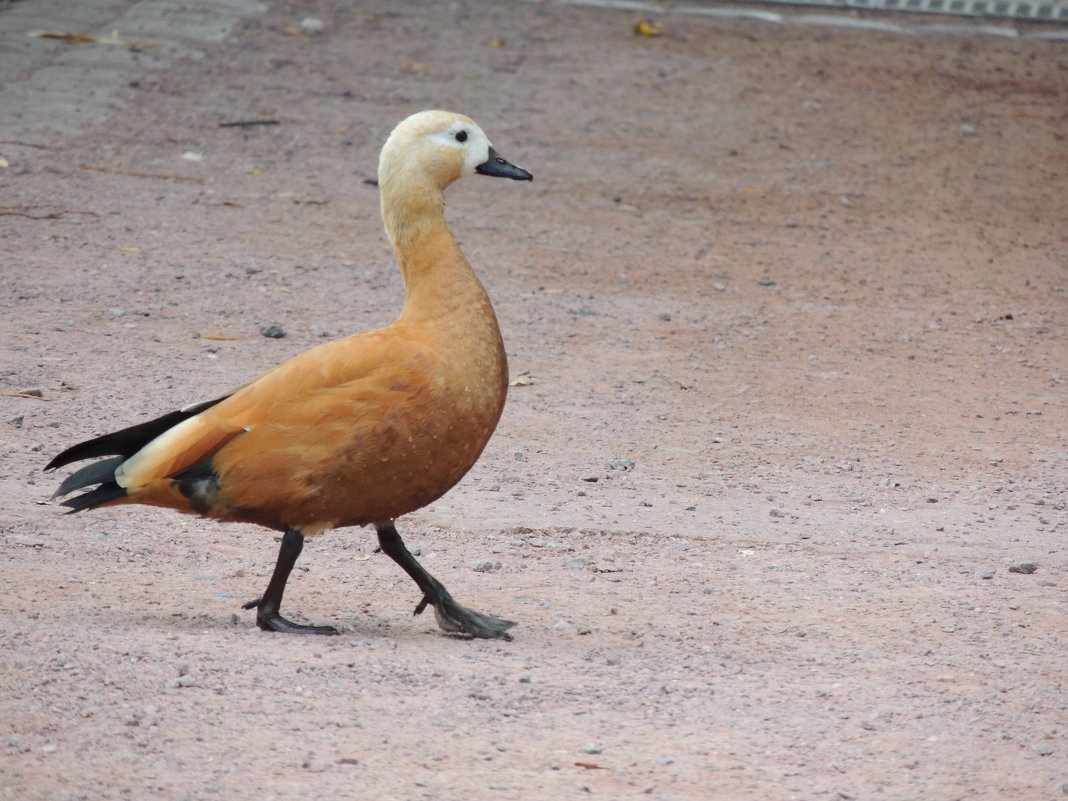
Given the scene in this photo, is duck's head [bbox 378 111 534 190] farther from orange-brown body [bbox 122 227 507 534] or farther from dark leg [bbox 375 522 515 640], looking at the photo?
dark leg [bbox 375 522 515 640]

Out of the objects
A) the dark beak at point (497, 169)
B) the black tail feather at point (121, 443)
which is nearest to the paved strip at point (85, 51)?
the dark beak at point (497, 169)

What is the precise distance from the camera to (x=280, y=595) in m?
3.96

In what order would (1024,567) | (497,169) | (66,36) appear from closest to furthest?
1. (497,169)
2. (1024,567)
3. (66,36)

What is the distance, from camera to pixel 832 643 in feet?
13.4

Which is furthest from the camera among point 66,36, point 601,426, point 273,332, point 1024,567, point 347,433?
point 66,36

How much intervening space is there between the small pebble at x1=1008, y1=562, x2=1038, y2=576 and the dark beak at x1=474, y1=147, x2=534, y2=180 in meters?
1.98

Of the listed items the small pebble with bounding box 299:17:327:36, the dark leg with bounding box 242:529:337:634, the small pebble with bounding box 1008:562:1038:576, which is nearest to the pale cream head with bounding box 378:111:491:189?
the dark leg with bounding box 242:529:337:634

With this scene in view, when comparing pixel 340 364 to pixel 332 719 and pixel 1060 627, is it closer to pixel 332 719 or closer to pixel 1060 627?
pixel 332 719

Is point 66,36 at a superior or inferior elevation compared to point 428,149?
inferior

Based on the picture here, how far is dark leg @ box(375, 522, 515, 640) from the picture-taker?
4039 mm

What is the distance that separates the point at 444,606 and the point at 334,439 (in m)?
0.61

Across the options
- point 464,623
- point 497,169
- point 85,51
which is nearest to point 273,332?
point 497,169

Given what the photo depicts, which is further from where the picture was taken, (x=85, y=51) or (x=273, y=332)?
(x=85, y=51)

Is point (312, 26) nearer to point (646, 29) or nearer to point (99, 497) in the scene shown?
point (646, 29)
